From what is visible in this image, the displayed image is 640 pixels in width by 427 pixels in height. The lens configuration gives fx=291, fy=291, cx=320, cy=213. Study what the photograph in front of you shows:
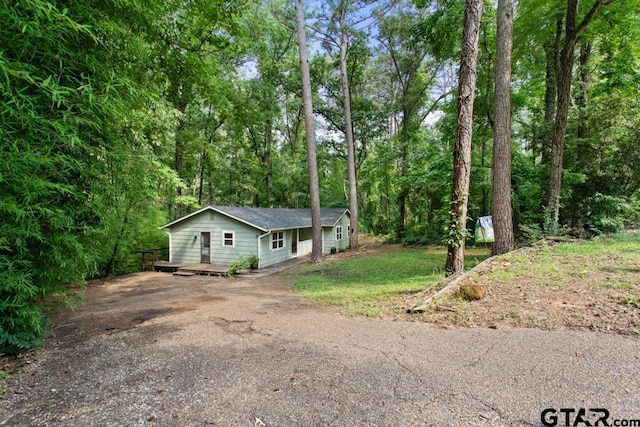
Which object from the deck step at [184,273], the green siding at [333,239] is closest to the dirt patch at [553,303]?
the deck step at [184,273]

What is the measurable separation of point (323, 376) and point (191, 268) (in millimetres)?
10713

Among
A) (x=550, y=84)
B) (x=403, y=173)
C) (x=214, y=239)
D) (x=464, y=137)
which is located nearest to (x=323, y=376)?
(x=464, y=137)

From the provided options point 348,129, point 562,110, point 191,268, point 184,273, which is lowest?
point 184,273

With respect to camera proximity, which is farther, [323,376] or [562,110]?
[562,110]

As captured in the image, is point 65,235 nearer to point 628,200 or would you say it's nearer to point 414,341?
point 414,341

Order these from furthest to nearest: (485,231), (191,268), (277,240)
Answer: (277,240), (191,268), (485,231)

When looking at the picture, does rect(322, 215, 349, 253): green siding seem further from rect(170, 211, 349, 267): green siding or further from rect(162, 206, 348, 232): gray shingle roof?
rect(170, 211, 349, 267): green siding

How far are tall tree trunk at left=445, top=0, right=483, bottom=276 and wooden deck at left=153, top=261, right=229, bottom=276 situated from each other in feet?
28.2

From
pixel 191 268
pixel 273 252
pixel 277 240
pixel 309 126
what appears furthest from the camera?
pixel 277 240

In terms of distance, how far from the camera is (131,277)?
38.1ft

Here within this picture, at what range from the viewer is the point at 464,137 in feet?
19.3

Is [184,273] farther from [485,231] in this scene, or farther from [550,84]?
[550,84]

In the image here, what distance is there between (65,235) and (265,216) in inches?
437

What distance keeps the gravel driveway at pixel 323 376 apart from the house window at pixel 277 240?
9.16 metres
